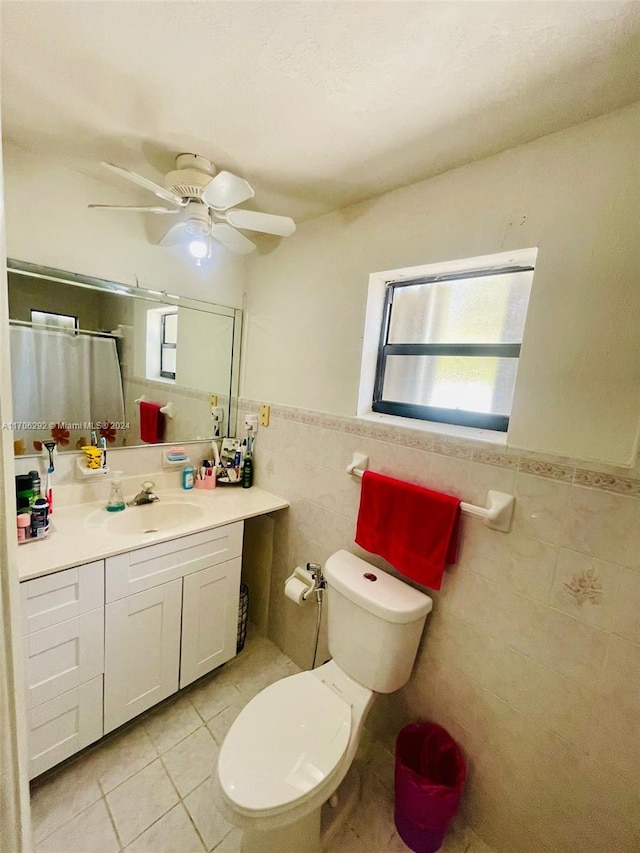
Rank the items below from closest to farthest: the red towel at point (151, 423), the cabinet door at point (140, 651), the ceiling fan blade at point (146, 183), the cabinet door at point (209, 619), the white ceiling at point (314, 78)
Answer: the white ceiling at point (314, 78), the ceiling fan blade at point (146, 183), the cabinet door at point (140, 651), the cabinet door at point (209, 619), the red towel at point (151, 423)

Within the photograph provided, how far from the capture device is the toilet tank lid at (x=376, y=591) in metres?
1.13

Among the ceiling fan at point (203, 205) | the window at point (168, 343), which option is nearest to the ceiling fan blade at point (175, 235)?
the ceiling fan at point (203, 205)

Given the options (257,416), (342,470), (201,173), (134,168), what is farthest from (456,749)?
(134,168)

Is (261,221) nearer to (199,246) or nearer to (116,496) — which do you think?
(199,246)

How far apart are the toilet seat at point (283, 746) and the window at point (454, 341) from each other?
109 cm

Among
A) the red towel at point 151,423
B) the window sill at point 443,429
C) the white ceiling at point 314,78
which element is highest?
the white ceiling at point 314,78

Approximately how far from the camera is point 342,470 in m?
1.50

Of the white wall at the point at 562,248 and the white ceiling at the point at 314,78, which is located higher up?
the white ceiling at the point at 314,78

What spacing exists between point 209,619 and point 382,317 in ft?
5.13

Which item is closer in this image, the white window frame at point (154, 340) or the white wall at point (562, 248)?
the white wall at point (562, 248)

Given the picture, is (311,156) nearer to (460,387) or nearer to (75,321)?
(460,387)

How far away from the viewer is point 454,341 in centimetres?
132

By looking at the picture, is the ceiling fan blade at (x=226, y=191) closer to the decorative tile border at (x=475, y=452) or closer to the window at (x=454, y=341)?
the window at (x=454, y=341)

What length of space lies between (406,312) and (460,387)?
41 centimetres
